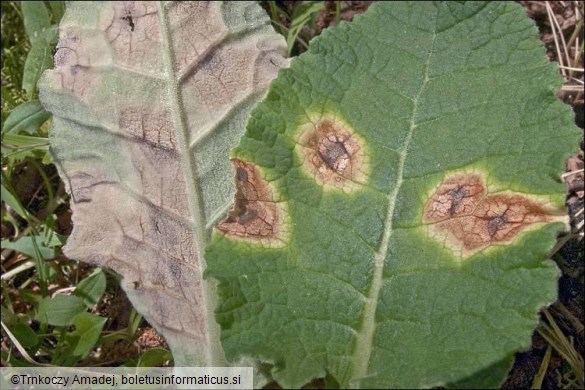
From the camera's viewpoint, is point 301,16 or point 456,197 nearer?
point 456,197

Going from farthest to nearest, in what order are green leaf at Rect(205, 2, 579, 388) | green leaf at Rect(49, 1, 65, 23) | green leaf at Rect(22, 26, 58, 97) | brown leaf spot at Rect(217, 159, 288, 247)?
green leaf at Rect(49, 1, 65, 23), green leaf at Rect(22, 26, 58, 97), brown leaf spot at Rect(217, 159, 288, 247), green leaf at Rect(205, 2, 579, 388)

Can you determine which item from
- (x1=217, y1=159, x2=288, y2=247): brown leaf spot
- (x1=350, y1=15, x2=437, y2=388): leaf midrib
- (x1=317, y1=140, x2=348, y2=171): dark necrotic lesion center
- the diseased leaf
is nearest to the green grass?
the diseased leaf

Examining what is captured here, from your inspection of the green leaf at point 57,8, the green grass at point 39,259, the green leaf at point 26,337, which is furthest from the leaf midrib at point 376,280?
the green leaf at point 57,8

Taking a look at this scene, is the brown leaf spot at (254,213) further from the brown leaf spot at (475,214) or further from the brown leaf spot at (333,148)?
the brown leaf spot at (475,214)

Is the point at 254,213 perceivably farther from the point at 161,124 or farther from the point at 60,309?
the point at 60,309

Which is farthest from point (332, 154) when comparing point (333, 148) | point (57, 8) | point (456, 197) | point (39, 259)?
point (57, 8)

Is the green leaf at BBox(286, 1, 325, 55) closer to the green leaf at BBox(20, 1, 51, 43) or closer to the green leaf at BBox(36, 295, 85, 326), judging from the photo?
the green leaf at BBox(20, 1, 51, 43)
